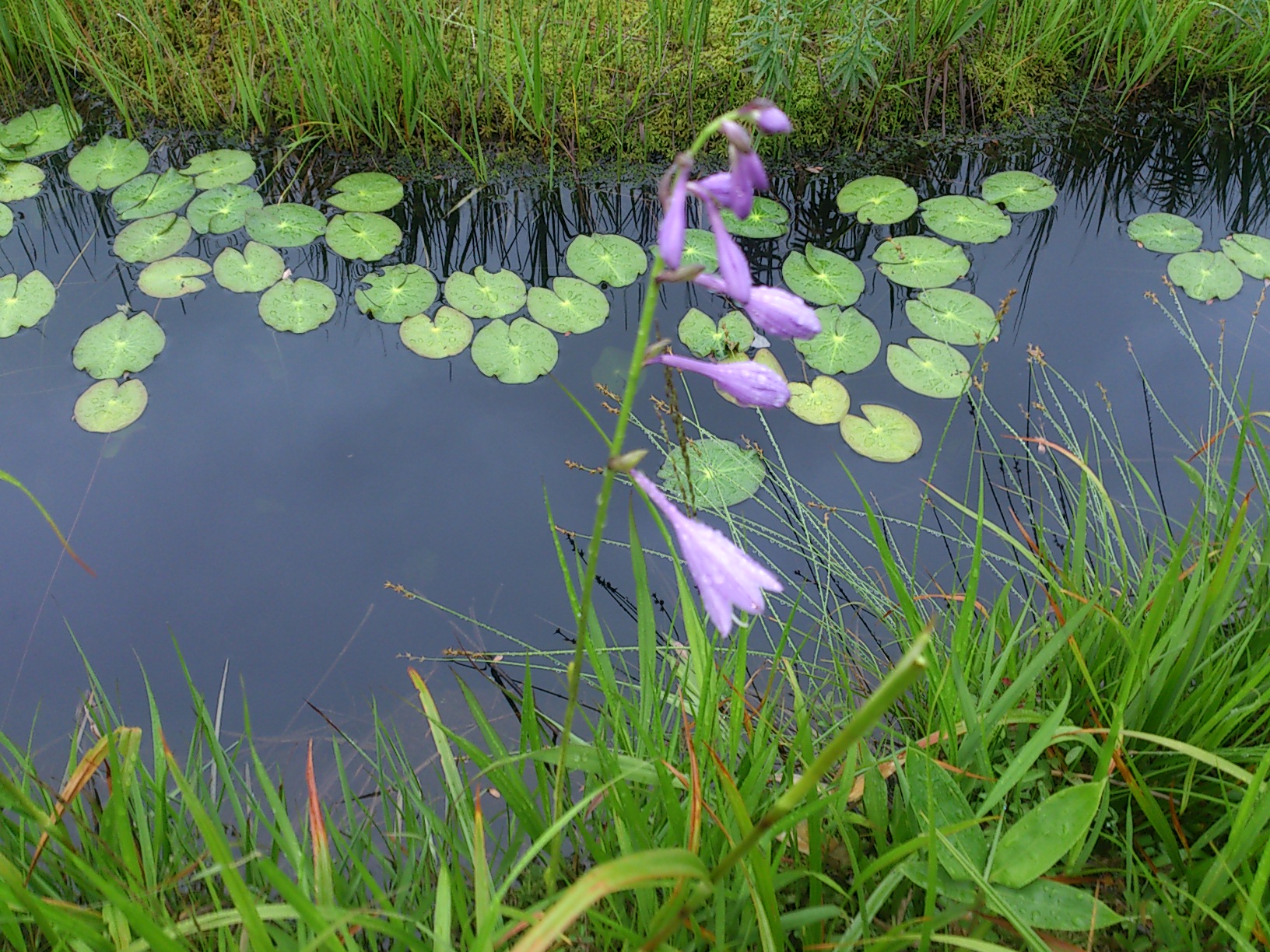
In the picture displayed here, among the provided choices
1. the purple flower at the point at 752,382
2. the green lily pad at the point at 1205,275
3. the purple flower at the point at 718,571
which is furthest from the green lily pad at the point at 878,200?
the purple flower at the point at 718,571

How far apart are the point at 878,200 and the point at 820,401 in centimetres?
116

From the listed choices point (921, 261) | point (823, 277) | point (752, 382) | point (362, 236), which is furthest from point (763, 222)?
point (752, 382)

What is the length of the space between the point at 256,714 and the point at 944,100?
11.7ft

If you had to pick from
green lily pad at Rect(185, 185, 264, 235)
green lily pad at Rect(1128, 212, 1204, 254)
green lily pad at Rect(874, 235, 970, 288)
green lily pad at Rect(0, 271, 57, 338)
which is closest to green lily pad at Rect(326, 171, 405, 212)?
green lily pad at Rect(185, 185, 264, 235)

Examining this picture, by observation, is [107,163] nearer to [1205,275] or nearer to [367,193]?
[367,193]

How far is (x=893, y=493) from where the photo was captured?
8.39 ft

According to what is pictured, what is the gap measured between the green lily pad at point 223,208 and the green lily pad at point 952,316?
8.32ft

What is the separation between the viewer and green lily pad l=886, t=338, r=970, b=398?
2.81 metres

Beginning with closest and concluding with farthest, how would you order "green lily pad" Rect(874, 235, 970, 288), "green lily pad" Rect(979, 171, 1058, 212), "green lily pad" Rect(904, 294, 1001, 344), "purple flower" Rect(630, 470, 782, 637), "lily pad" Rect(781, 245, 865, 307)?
"purple flower" Rect(630, 470, 782, 637) < "green lily pad" Rect(904, 294, 1001, 344) < "lily pad" Rect(781, 245, 865, 307) < "green lily pad" Rect(874, 235, 970, 288) < "green lily pad" Rect(979, 171, 1058, 212)

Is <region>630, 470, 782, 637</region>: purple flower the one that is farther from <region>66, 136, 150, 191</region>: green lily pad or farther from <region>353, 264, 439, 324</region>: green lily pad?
<region>66, 136, 150, 191</region>: green lily pad

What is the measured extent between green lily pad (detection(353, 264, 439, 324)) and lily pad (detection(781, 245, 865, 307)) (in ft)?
4.02

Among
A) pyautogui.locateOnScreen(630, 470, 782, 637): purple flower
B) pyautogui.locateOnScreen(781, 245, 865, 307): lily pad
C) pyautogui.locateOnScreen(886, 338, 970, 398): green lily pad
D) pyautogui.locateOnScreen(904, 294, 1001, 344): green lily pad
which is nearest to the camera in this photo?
pyautogui.locateOnScreen(630, 470, 782, 637): purple flower

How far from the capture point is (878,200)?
340 centimetres

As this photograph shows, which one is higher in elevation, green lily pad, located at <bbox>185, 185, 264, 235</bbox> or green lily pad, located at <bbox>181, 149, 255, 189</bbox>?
green lily pad, located at <bbox>181, 149, 255, 189</bbox>
